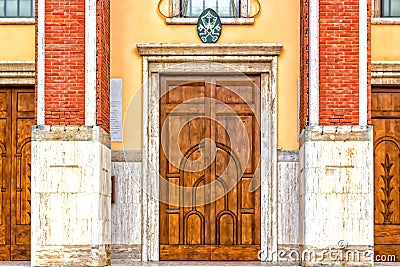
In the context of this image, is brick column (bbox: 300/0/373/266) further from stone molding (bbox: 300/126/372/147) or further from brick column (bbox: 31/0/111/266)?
brick column (bbox: 31/0/111/266)

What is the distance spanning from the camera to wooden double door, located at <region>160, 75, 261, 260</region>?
44.6 feet

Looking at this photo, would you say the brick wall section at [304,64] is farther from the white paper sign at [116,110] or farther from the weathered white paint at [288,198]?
the white paper sign at [116,110]

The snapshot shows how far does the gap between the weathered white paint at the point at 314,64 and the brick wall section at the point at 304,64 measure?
12 centimetres

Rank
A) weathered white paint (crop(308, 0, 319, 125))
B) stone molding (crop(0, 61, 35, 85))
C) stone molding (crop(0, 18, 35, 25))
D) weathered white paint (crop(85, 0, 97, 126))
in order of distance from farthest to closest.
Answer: stone molding (crop(0, 18, 35, 25))
stone molding (crop(0, 61, 35, 85))
weathered white paint (crop(308, 0, 319, 125))
weathered white paint (crop(85, 0, 97, 126))

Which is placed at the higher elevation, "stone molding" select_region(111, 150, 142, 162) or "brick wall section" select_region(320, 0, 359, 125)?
"brick wall section" select_region(320, 0, 359, 125)

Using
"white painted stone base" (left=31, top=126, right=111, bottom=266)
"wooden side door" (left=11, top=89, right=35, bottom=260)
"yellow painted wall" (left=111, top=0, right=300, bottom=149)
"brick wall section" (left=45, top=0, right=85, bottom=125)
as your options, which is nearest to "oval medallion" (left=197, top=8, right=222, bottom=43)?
"yellow painted wall" (left=111, top=0, right=300, bottom=149)

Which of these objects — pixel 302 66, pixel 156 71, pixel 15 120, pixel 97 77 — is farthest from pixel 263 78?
pixel 15 120

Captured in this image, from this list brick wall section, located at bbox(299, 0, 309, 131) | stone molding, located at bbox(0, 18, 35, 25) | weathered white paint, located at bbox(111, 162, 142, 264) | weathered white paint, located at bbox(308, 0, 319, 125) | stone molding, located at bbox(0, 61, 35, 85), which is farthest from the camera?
stone molding, located at bbox(0, 18, 35, 25)

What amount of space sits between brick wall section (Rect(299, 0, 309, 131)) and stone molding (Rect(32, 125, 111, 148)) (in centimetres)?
285

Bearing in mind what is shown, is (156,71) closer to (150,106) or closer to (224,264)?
(150,106)

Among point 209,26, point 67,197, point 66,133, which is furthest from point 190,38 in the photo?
point 67,197

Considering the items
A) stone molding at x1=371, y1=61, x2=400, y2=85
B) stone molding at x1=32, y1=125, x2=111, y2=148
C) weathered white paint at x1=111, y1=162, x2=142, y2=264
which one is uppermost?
stone molding at x1=371, y1=61, x2=400, y2=85

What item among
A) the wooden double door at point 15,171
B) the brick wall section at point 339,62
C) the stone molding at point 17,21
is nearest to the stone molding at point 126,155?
the wooden double door at point 15,171

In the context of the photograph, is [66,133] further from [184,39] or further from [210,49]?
[210,49]
